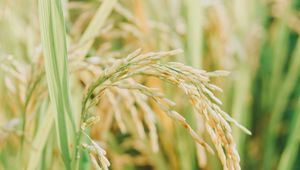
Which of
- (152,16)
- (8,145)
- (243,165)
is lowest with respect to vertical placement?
(243,165)

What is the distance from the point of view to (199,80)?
551mm

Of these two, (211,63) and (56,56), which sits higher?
(56,56)

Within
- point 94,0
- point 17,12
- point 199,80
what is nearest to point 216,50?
point 94,0

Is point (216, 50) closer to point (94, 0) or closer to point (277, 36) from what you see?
point (277, 36)

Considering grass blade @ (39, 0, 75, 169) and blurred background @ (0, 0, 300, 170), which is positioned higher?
grass blade @ (39, 0, 75, 169)

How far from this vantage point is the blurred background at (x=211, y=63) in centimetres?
110

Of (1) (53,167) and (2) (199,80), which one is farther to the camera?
(1) (53,167)

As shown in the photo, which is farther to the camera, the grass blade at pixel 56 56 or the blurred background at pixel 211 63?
the blurred background at pixel 211 63

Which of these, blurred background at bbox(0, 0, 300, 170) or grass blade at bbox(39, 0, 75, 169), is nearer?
grass blade at bbox(39, 0, 75, 169)

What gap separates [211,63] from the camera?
1.37 m

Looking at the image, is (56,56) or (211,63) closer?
(56,56)

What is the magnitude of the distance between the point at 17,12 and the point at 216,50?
1.76 ft

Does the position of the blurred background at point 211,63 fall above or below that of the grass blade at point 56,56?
below

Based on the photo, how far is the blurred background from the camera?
1104mm
